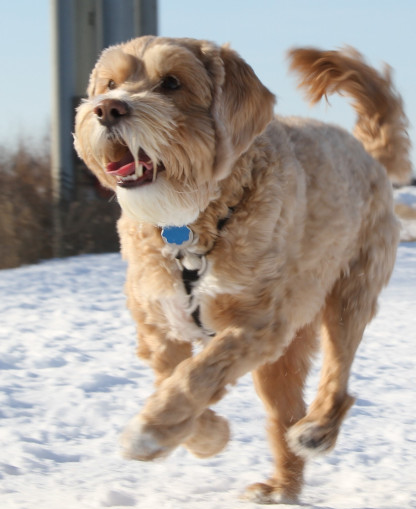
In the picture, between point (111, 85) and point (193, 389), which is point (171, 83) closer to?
point (111, 85)

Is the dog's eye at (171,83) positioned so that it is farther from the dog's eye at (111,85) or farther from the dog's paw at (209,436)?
the dog's paw at (209,436)

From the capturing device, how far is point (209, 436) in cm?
400

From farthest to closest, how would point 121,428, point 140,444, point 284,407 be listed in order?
point 121,428
point 284,407
point 140,444

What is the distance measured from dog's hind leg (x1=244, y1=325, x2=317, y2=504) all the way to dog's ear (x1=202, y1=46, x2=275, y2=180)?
1.31 m

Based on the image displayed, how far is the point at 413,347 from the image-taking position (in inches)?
295

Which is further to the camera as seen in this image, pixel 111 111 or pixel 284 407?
pixel 284 407

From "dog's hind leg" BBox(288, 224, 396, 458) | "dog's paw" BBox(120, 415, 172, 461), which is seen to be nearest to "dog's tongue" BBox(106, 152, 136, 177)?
"dog's paw" BBox(120, 415, 172, 461)

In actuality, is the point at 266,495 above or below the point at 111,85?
below

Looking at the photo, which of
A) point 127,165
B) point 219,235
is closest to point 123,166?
point 127,165

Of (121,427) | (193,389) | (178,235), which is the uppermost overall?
(178,235)

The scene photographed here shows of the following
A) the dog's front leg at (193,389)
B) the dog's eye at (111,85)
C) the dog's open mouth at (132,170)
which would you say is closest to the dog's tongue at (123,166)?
the dog's open mouth at (132,170)

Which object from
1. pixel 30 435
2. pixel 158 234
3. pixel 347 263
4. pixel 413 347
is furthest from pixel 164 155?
pixel 413 347

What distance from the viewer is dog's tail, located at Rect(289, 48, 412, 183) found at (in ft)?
16.2

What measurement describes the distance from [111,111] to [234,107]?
0.57m
